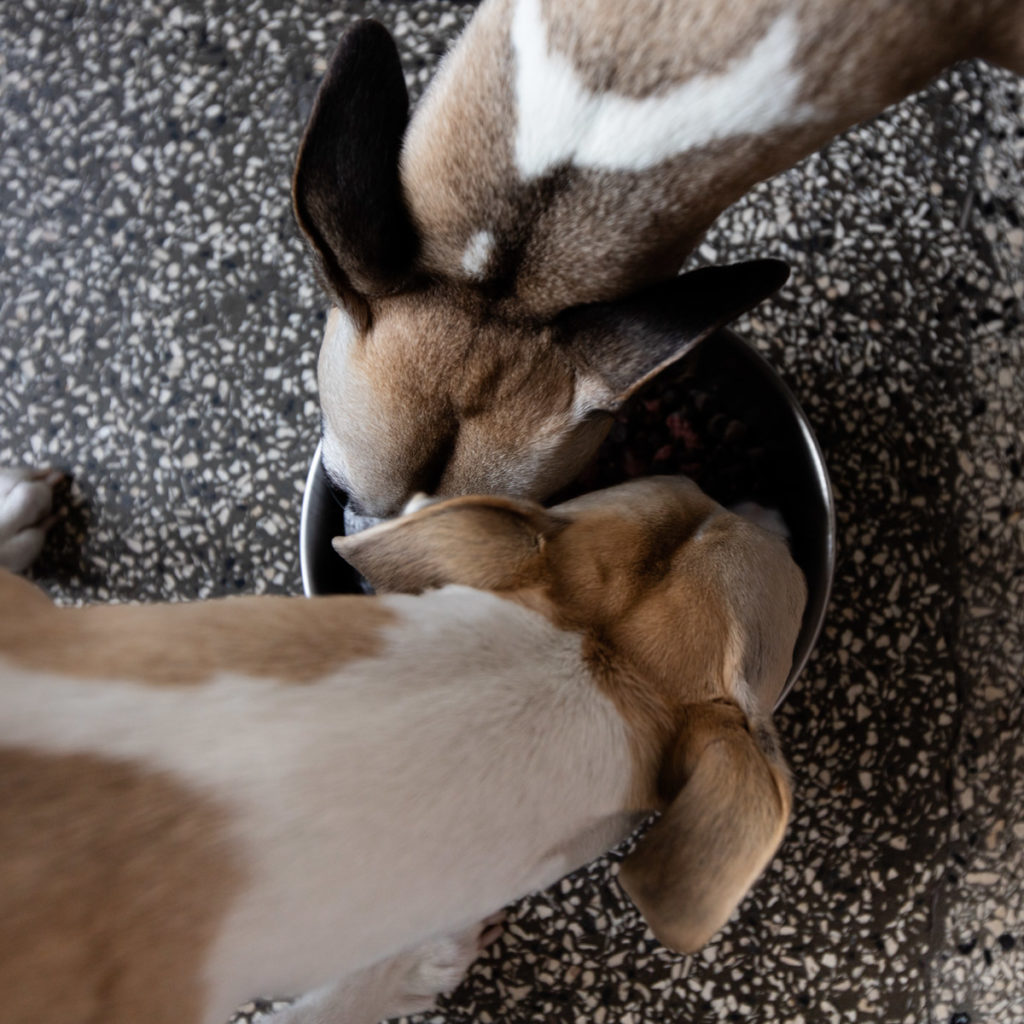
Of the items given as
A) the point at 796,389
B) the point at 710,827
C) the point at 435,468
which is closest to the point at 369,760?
the point at 710,827

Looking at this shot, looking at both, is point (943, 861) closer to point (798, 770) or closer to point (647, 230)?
point (798, 770)

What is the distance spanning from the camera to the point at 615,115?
1079mm

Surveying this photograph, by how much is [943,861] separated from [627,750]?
1026 millimetres

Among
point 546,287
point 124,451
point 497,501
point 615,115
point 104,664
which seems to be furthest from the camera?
point 124,451

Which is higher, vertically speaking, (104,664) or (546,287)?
(104,664)

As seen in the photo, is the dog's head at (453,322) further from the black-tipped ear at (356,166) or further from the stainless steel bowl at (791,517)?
the stainless steel bowl at (791,517)

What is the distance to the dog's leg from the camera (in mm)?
1421

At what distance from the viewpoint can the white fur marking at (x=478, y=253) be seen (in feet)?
3.81

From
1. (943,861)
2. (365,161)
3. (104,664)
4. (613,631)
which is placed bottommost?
(943,861)

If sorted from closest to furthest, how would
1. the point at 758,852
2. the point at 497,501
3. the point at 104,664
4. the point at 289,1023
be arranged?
1. the point at 104,664
2. the point at 758,852
3. the point at 497,501
4. the point at 289,1023

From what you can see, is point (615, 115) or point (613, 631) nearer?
point (613, 631)

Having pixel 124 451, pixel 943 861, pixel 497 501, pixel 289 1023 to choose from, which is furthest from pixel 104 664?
pixel 943 861

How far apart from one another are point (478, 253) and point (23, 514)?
1.02 metres

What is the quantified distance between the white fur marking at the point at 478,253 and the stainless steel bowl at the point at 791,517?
0.37 m
